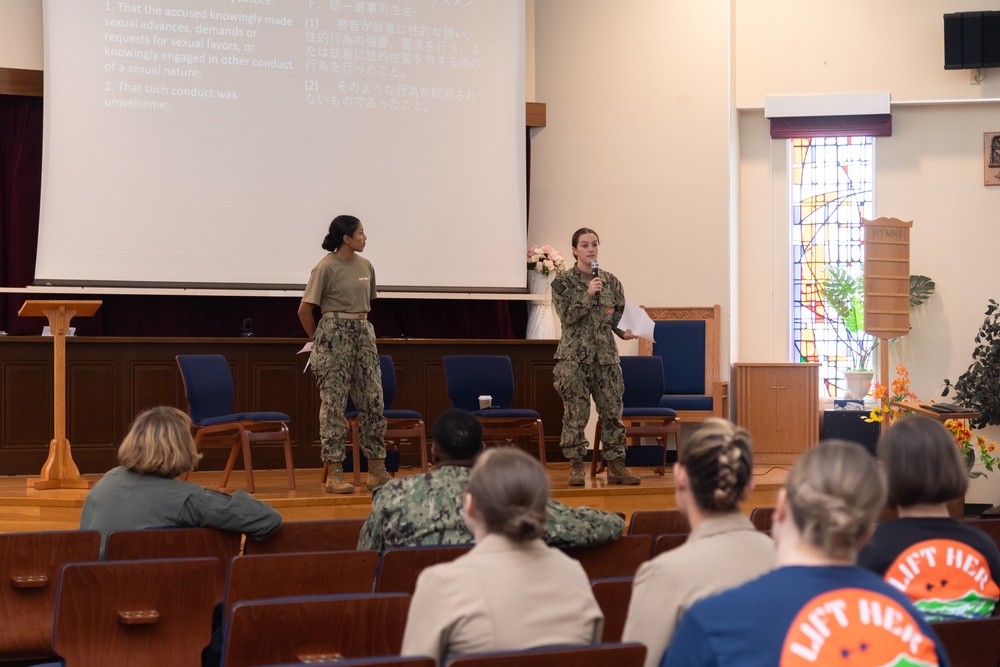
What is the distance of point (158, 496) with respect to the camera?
318cm

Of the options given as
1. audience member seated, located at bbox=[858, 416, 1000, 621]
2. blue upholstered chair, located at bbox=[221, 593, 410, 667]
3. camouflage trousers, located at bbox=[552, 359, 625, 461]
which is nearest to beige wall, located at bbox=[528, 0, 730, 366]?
camouflage trousers, located at bbox=[552, 359, 625, 461]

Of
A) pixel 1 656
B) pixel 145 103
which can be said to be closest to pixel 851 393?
pixel 145 103

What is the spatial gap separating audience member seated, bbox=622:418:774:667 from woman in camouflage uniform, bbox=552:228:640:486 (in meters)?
4.30

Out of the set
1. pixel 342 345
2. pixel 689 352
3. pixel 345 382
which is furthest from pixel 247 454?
pixel 689 352

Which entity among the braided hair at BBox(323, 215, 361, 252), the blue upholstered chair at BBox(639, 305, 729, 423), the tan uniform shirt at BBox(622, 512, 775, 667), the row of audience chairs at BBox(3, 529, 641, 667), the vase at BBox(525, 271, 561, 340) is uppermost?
the braided hair at BBox(323, 215, 361, 252)

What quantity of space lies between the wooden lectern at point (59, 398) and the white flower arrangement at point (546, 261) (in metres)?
3.40

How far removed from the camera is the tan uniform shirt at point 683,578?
1.82 m

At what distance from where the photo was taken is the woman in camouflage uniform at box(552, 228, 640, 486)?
6242 millimetres

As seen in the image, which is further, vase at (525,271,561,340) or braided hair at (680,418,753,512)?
vase at (525,271,561,340)

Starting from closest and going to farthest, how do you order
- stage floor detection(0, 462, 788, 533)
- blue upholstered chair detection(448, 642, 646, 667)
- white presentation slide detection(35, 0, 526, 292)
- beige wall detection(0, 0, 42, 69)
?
blue upholstered chair detection(448, 642, 646, 667) → stage floor detection(0, 462, 788, 533) → white presentation slide detection(35, 0, 526, 292) → beige wall detection(0, 0, 42, 69)

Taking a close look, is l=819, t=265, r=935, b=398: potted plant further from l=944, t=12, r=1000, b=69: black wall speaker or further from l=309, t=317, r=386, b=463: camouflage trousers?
l=309, t=317, r=386, b=463: camouflage trousers

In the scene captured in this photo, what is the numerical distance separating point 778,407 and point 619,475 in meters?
2.71

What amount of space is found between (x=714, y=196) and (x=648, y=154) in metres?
0.62

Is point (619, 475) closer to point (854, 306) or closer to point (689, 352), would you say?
point (689, 352)
